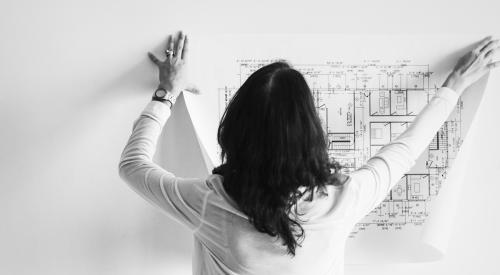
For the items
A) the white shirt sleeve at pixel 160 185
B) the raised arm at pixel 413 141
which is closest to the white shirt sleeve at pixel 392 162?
the raised arm at pixel 413 141

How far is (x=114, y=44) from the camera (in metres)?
1.07

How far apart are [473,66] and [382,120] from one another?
0.26 metres

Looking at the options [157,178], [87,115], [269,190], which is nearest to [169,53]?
[87,115]

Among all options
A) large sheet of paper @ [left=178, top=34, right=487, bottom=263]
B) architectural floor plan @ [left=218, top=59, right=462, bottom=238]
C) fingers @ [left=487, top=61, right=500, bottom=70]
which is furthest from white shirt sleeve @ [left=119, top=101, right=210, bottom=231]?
fingers @ [left=487, top=61, right=500, bottom=70]

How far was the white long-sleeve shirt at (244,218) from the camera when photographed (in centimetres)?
76

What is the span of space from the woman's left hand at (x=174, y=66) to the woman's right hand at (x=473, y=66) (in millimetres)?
629

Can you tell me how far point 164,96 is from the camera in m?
0.99

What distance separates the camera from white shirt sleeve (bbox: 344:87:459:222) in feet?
2.67

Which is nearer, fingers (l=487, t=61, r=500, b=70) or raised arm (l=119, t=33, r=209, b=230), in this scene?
raised arm (l=119, t=33, r=209, b=230)

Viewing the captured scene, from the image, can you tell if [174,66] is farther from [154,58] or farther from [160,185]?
[160,185]

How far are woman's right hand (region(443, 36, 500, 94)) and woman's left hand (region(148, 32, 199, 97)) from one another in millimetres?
629

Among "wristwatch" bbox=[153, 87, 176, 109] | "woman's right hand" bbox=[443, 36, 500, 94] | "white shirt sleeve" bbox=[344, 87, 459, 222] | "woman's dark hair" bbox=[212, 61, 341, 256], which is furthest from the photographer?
"woman's right hand" bbox=[443, 36, 500, 94]

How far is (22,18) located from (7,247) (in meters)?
0.55

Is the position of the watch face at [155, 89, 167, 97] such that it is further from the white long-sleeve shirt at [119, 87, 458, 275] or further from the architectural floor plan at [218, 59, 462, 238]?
the architectural floor plan at [218, 59, 462, 238]
